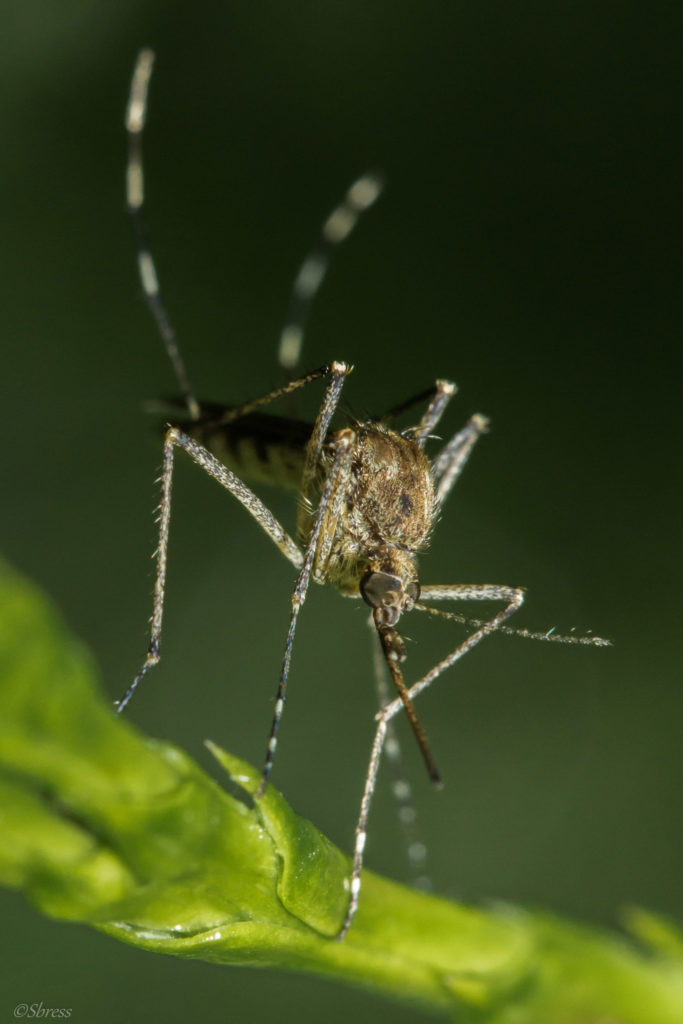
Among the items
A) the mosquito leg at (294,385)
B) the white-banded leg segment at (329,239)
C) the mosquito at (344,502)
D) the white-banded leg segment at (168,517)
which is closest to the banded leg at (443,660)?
the mosquito at (344,502)

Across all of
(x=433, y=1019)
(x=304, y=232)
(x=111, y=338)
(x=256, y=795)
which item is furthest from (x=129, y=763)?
(x=304, y=232)

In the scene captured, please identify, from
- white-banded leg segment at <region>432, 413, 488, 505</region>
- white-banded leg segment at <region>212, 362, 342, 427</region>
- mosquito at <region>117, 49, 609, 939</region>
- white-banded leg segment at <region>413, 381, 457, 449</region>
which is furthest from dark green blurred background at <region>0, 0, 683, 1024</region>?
white-banded leg segment at <region>212, 362, 342, 427</region>

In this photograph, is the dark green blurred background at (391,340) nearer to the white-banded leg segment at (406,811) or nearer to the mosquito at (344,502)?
the white-banded leg segment at (406,811)

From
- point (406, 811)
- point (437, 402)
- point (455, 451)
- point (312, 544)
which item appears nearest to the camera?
point (312, 544)

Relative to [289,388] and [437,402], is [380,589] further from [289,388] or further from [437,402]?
[437,402]

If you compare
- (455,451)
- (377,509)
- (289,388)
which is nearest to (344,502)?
(377,509)

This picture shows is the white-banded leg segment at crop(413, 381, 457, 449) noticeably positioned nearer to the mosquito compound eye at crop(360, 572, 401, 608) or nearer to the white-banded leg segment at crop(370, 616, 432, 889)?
the mosquito compound eye at crop(360, 572, 401, 608)

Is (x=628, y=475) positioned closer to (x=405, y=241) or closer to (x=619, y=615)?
(x=619, y=615)
